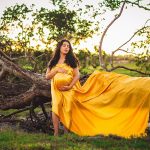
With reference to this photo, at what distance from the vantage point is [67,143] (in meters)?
7.41

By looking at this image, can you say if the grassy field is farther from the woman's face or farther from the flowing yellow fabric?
the woman's face

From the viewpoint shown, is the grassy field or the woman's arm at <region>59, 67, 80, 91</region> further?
the woman's arm at <region>59, 67, 80, 91</region>

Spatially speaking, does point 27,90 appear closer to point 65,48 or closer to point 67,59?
point 67,59

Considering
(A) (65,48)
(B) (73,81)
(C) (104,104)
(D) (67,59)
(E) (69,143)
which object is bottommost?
(E) (69,143)

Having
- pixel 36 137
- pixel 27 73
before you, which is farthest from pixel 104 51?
pixel 36 137

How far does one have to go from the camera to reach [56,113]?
8.94 m

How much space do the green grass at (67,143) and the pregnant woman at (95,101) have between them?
0.59 m

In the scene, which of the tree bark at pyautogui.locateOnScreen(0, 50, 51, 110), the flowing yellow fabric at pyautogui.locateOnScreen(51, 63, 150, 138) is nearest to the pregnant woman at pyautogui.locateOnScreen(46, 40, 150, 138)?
the flowing yellow fabric at pyautogui.locateOnScreen(51, 63, 150, 138)

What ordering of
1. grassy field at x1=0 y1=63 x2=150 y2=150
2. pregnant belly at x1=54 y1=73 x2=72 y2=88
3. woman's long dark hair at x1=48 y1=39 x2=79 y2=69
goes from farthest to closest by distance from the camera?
woman's long dark hair at x1=48 y1=39 x2=79 y2=69 → pregnant belly at x1=54 y1=73 x2=72 y2=88 → grassy field at x1=0 y1=63 x2=150 y2=150

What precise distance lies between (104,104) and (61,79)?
1.08m

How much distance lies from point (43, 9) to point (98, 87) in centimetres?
1064

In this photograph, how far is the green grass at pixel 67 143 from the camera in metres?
7.06

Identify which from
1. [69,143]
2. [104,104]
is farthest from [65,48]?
[69,143]

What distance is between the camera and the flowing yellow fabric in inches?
339
